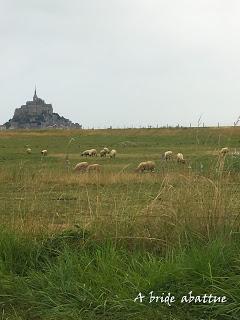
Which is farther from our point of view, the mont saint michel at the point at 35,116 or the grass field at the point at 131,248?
the mont saint michel at the point at 35,116

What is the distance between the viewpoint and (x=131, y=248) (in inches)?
212

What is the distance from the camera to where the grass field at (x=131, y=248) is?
4246 millimetres

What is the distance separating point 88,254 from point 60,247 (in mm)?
448

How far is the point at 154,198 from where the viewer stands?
5887 mm

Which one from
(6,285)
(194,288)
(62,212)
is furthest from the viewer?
(62,212)

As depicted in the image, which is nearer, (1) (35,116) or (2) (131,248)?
(2) (131,248)

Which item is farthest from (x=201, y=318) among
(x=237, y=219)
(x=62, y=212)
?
(x=62, y=212)

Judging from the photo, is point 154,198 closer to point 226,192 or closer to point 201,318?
point 226,192

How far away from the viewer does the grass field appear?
425 cm

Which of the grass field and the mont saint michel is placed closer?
the grass field

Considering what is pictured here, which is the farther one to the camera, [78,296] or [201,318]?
[78,296]

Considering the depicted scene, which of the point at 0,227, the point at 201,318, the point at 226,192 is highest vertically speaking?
the point at 226,192

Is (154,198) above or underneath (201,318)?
above

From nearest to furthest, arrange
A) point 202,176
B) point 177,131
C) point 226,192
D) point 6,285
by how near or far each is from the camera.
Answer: point 6,285, point 226,192, point 202,176, point 177,131
